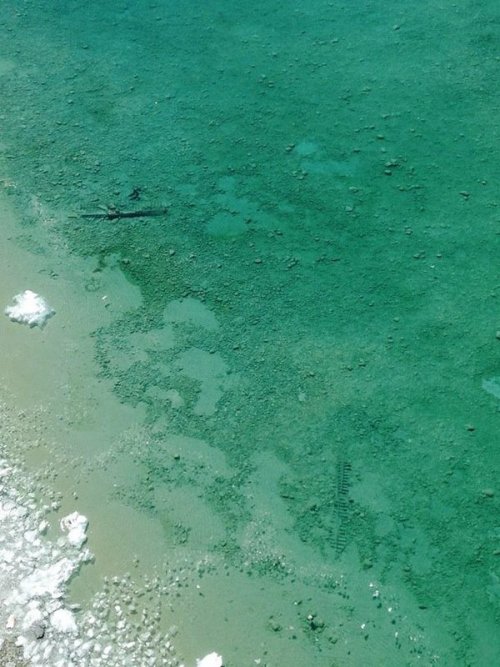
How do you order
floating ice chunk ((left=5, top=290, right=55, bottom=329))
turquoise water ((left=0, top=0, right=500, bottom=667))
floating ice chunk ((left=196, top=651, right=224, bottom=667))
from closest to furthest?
floating ice chunk ((left=196, top=651, right=224, bottom=667))
turquoise water ((left=0, top=0, right=500, bottom=667))
floating ice chunk ((left=5, top=290, right=55, bottom=329))

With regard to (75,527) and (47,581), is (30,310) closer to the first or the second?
(75,527)

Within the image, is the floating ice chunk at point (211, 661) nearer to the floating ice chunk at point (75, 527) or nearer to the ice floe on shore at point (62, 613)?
the ice floe on shore at point (62, 613)

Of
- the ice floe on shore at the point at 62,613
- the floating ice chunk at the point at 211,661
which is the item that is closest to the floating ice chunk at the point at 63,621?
the ice floe on shore at the point at 62,613

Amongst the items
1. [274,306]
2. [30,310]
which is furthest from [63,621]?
[274,306]

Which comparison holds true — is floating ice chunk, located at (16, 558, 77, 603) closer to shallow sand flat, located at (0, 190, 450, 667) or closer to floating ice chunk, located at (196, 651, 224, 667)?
shallow sand flat, located at (0, 190, 450, 667)

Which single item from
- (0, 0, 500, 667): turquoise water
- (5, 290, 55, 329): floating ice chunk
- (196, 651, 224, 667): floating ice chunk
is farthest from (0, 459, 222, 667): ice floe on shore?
(5, 290, 55, 329): floating ice chunk

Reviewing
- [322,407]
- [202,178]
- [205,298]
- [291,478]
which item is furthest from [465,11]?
[291,478]

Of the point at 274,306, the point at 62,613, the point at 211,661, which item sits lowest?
the point at 211,661

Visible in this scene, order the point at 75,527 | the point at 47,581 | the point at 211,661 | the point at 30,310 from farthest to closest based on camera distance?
the point at 30,310 → the point at 75,527 → the point at 47,581 → the point at 211,661
